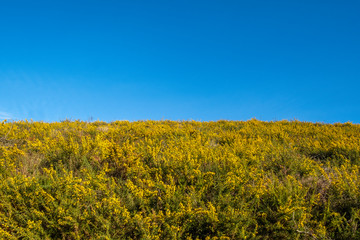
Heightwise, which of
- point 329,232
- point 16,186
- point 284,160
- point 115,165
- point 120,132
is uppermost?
point 120,132

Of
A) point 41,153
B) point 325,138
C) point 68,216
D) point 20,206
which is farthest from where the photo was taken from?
point 325,138

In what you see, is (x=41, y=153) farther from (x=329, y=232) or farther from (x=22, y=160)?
(x=329, y=232)

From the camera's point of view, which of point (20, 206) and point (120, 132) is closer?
point (20, 206)

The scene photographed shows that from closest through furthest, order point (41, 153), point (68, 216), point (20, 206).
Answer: point (68, 216), point (20, 206), point (41, 153)

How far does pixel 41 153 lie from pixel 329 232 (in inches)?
210

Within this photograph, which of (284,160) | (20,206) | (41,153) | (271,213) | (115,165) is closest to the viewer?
(271,213)

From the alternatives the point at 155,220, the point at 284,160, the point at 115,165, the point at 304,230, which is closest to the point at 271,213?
the point at 304,230

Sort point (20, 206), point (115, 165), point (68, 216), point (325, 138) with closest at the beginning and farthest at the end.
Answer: point (68, 216) → point (20, 206) → point (115, 165) → point (325, 138)

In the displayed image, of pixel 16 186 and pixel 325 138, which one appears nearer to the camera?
pixel 16 186

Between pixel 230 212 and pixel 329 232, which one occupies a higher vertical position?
pixel 230 212

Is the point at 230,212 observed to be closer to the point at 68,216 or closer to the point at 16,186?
the point at 68,216

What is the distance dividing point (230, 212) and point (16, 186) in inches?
113

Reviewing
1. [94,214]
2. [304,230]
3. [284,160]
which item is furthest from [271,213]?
[94,214]

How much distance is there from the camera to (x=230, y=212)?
95.5 inches
